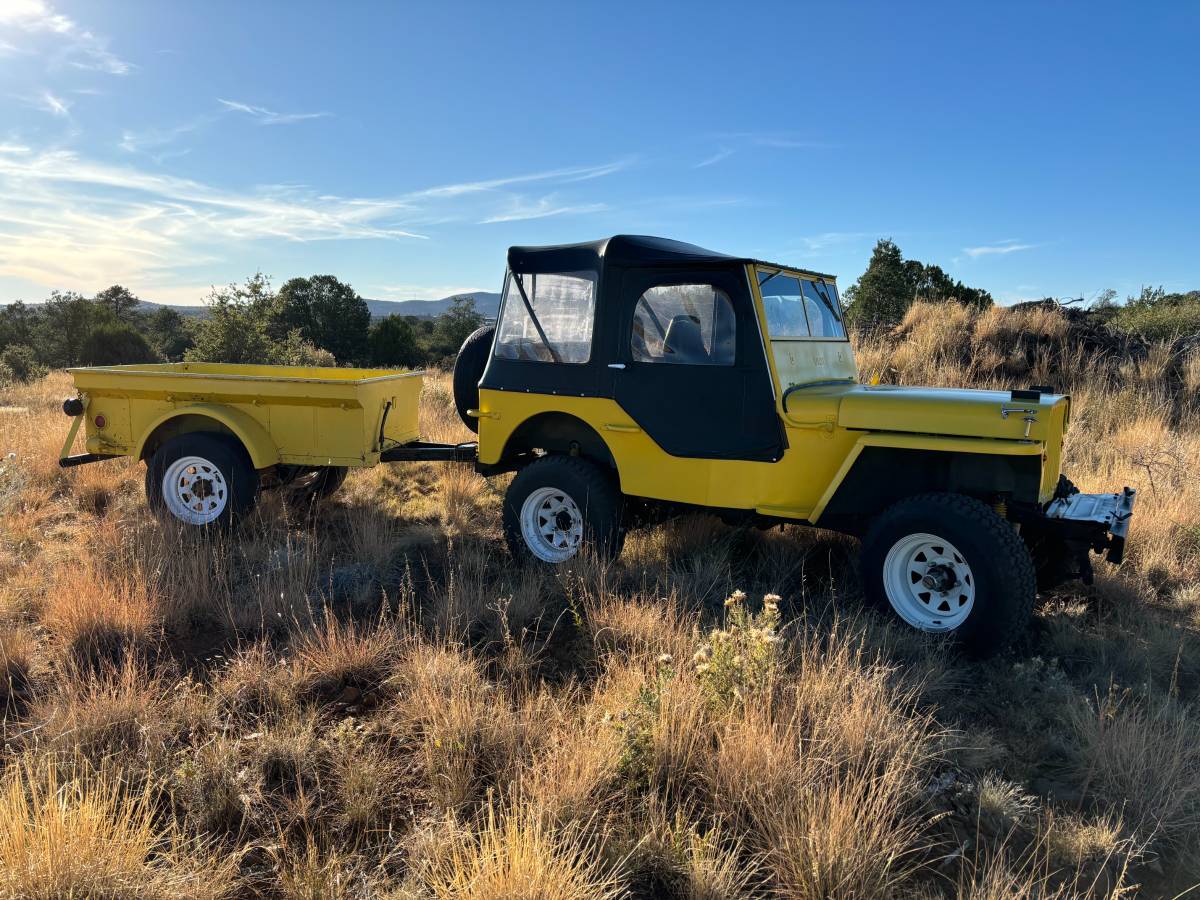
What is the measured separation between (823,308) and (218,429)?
502 centimetres

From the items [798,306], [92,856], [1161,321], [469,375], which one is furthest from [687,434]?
[1161,321]

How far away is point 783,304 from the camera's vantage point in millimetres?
5262

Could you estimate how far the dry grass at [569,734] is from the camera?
259cm

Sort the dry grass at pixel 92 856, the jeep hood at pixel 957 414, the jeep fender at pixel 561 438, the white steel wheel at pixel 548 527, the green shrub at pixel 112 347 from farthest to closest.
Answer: the green shrub at pixel 112 347
the white steel wheel at pixel 548 527
the jeep fender at pixel 561 438
the jeep hood at pixel 957 414
the dry grass at pixel 92 856

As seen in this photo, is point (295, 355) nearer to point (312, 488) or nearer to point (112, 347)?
point (312, 488)

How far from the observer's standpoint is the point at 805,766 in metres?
2.94

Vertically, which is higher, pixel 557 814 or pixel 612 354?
pixel 612 354

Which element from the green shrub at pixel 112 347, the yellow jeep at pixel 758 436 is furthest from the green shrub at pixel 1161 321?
the green shrub at pixel 112 347

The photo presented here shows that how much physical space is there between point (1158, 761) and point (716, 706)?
6.05 feet

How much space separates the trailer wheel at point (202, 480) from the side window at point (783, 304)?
4.26 m

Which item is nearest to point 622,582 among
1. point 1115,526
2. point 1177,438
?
point 1115,526

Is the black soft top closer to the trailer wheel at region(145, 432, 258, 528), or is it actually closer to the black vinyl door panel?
the black vinyl door panel

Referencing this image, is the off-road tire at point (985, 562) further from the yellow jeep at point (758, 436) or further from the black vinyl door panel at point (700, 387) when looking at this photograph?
the black vinyl door panel at point (700, 387)

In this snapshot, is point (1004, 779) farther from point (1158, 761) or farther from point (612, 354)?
point (612, 354)
